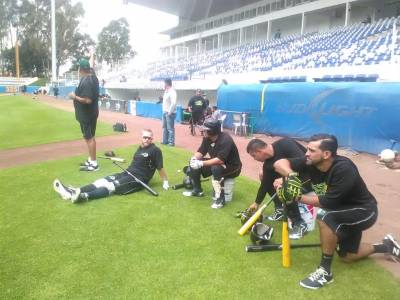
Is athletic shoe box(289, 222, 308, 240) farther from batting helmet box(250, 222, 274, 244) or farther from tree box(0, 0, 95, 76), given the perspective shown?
tree box(0, 0, 95, 76)

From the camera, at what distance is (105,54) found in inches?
2995

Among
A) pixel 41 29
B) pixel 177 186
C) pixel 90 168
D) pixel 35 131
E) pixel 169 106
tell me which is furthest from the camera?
pixel 41 29

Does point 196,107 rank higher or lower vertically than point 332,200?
higher

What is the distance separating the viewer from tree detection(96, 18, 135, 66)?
75438 millimetres

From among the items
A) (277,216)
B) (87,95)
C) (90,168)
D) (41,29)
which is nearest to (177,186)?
(277,216)

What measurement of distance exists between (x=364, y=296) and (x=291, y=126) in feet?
34.4

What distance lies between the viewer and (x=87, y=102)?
724cm

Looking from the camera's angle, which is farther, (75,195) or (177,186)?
(177,186)

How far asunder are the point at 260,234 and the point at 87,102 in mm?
4602

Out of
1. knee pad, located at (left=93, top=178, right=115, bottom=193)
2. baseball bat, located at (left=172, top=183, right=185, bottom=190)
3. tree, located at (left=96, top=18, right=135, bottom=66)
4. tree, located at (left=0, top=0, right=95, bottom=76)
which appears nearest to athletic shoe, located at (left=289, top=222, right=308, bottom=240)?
baseball bat, located at (left=172, top=183, right=185, bottom=190)

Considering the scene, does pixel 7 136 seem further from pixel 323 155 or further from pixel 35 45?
pixel 35 45

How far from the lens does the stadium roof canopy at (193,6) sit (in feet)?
128

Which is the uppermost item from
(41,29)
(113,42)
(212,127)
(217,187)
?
(41,29)

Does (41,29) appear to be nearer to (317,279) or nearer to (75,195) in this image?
(75,195)
